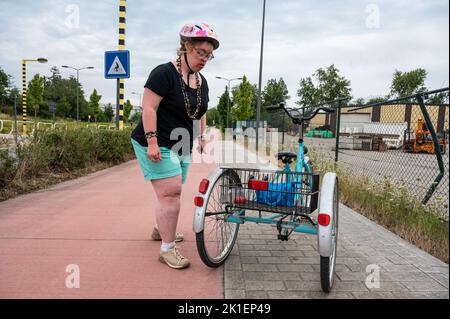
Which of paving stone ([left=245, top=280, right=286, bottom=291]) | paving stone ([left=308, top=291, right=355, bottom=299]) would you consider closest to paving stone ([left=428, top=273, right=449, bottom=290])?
paving stone ([left=308, top=291, right=355, bottom=299])

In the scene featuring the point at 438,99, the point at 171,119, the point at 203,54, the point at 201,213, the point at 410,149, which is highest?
the point at 203,54

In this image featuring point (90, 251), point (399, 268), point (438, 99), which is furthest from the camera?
point (438, 99)

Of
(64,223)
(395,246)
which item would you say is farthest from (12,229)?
(395,246)

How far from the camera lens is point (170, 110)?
284cm

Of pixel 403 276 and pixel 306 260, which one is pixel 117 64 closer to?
pixel 306 260

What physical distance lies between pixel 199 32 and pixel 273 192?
1322 millimetres

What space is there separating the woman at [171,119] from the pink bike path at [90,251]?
0.28 metres

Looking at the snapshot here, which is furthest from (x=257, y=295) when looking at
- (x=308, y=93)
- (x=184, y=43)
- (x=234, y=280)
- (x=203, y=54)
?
(x=308, y=93)

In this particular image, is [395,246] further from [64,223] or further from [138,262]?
[64,223]

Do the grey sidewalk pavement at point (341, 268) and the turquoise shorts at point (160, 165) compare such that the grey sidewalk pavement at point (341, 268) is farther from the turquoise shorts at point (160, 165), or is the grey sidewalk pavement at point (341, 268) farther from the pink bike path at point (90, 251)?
the turquoise shorts at point (160, 165)

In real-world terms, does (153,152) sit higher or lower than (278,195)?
higher

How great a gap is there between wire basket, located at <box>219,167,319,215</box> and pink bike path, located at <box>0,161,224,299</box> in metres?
0.63

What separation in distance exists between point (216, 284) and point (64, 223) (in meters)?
2.21
